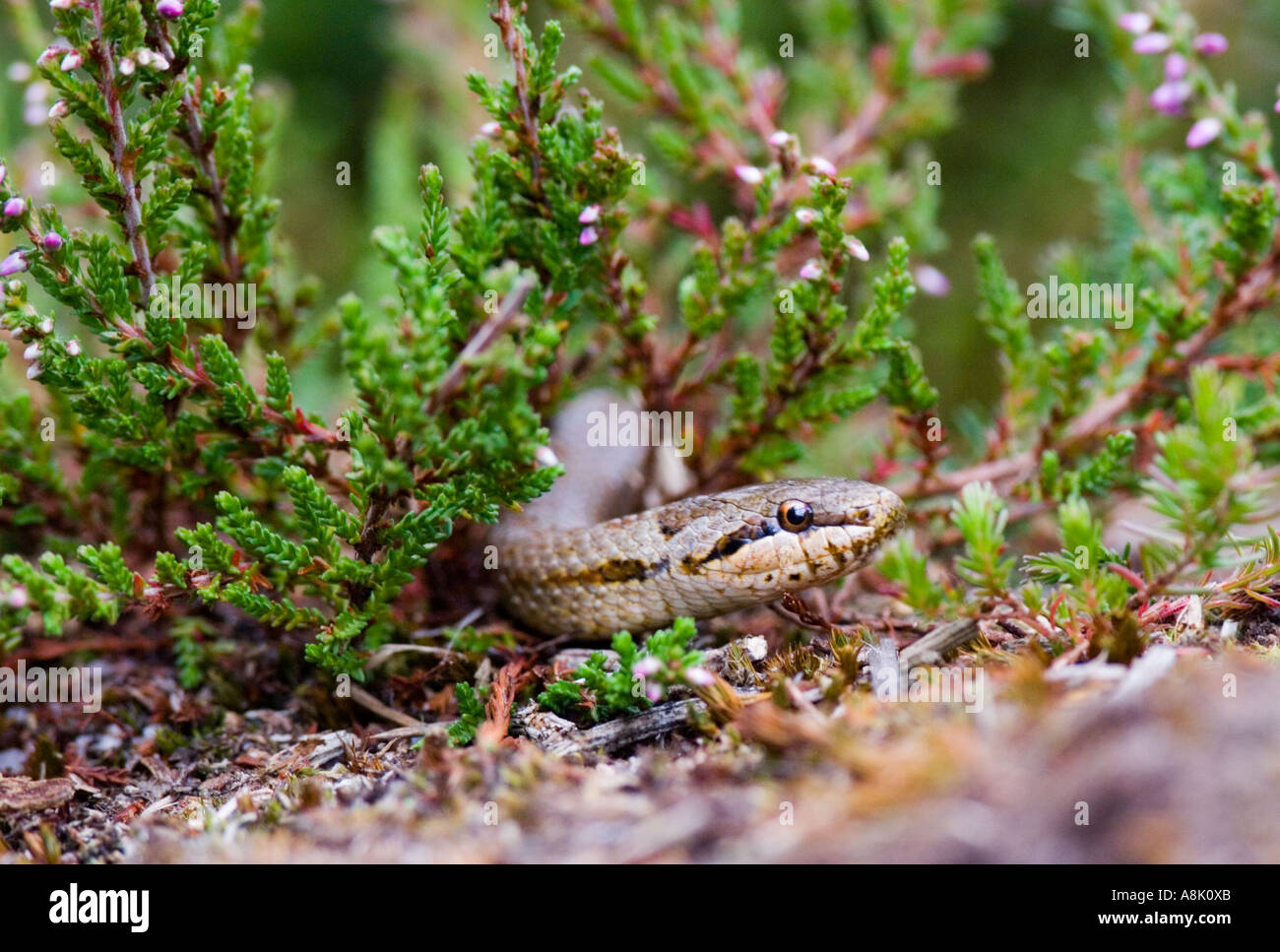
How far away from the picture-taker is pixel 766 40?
794cm

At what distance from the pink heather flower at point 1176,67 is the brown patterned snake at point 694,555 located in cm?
220

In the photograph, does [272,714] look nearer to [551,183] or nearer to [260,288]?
[260,288]

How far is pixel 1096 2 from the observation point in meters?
5.12

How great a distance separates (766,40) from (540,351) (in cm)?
608

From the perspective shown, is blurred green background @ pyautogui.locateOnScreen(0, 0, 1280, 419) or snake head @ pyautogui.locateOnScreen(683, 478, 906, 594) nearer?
snake head @ pyautogui.locateOnScreen(683, 478, 906, 594)

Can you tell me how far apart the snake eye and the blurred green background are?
14.6 feet

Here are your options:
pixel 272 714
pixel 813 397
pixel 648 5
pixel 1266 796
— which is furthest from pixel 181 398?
pixel 648 5

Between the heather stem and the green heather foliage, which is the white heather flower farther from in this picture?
the heather stem

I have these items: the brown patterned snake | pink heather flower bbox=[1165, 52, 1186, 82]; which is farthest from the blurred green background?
the brown patterned snake

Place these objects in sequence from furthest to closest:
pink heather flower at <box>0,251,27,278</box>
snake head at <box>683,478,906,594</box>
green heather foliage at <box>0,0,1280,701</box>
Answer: snake head at <box>683,478,906,594</box>, pink heather flower at <box>0,251,27,278</box>, green heather foliage at <box>0,0,1280,701</box>

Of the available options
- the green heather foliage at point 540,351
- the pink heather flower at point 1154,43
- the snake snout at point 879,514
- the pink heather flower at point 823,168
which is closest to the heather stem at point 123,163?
the green heather foliage at point 540,351

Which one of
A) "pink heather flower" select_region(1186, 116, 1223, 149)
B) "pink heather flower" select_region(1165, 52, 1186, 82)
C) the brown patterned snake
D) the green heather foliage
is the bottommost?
the brown patterned snake

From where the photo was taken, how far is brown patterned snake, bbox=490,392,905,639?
373 cm
